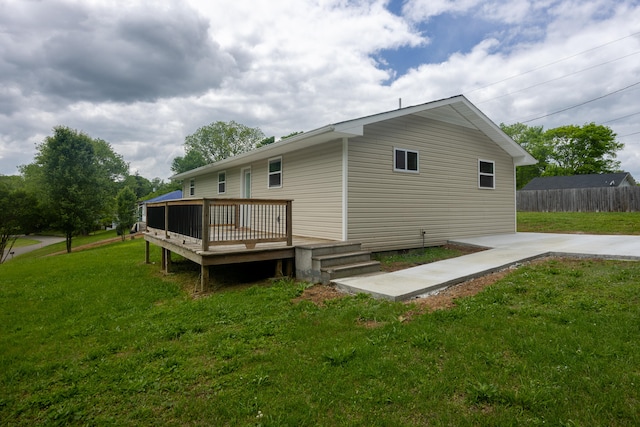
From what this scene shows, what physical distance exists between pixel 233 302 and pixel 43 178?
20042 millimetres

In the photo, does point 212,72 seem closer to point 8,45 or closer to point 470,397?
point 8,45

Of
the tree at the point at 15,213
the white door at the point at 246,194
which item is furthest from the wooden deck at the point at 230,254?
the tree at the point at 15,213

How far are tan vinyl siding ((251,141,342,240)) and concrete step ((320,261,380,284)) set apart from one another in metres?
1.49

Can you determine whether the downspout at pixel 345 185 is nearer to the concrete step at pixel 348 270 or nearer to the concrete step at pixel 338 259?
the concrete step at pixel 338 259

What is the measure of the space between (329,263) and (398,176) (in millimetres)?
3675

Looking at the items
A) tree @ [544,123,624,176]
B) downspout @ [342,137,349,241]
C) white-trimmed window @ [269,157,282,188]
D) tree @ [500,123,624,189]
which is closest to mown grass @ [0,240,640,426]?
downspout @ [342,137,349,241]

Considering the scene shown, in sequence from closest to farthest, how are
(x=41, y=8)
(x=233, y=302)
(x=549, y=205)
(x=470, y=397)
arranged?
(x=470, y=397) → (x=233, y=302) → (x=41, y=8) → (x=549, y=205)

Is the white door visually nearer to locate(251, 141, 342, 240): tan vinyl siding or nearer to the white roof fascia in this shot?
locate(251, 141, 342, 240): tan vinyl siding

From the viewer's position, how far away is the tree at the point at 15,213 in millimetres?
17797

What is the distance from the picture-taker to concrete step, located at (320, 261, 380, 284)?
5578 millimetres

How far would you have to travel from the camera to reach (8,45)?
8680 millimetres

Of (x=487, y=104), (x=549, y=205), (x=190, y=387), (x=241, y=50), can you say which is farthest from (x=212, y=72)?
(x=549, y=205)

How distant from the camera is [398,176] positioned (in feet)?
27.3

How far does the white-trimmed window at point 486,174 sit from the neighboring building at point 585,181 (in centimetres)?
2118
